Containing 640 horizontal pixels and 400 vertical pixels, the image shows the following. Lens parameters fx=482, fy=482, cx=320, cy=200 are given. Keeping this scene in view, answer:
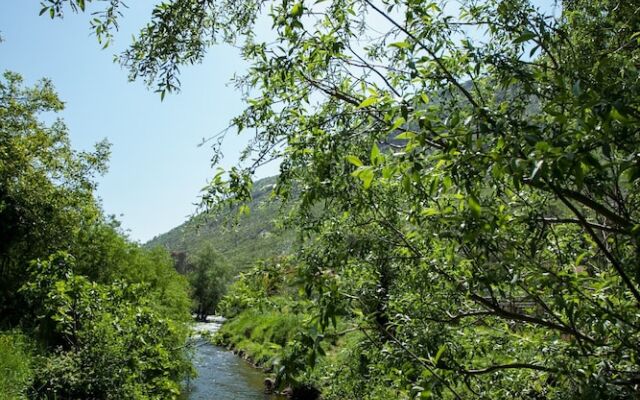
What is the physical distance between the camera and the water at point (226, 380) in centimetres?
1928

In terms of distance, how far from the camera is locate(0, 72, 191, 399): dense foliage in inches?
289

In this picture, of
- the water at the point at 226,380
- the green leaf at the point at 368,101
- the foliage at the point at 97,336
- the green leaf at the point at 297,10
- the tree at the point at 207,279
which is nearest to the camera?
the green leaf at the point at 368,101

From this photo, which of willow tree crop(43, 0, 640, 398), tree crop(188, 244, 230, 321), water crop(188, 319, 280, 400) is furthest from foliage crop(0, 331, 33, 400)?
tree crop(188, 244, 230, 321)

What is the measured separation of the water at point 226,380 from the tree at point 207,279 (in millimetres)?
35871

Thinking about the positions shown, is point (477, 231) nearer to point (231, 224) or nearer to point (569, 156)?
point (569, 156)

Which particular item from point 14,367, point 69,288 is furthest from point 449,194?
point 14,367

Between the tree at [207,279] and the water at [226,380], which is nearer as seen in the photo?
the water at [226,380]

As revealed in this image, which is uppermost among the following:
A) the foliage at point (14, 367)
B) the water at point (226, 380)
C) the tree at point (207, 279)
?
the tree at point (207, 279)

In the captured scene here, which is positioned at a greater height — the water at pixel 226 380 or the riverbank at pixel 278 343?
the riverbank at pixel 278 343

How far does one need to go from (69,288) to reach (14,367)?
4.69 meters

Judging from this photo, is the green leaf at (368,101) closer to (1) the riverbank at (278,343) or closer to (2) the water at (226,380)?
(1) the riverbank at (278,343)

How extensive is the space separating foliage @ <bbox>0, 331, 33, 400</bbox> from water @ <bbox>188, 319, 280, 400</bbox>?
194 inches

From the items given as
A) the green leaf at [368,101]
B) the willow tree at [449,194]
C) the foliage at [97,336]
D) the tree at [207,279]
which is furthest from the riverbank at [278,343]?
the tree at [207,279]

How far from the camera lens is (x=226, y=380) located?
2261cm
